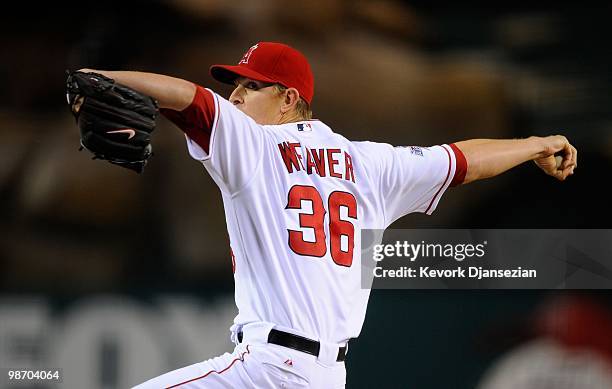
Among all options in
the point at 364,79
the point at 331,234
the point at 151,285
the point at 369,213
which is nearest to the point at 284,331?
the point at 331,234

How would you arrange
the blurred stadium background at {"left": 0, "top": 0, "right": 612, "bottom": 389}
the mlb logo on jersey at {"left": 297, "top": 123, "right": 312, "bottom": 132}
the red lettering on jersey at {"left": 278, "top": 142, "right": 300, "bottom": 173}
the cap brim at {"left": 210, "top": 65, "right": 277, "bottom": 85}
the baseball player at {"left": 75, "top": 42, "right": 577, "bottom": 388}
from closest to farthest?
the baseball player at {"left": 75, "top": 42, "right": 577, "bottom": 388}, the red lettering on jersey at {"left": 278, "top": 142, "right": 300, "bottom": 173}, the mlb logo on jersey at {"left": 297, "top": 123, "right": 312, "bottom": 132}, the cap brim at {"left": 210, "top": 65, "right": 277, "bottom": 85}, the blurred stadium background at {"left": 0, "top": 0, "right": 612, "bottom": 389}

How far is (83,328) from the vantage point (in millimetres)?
3656

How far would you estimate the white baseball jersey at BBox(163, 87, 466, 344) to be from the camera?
1.92 m

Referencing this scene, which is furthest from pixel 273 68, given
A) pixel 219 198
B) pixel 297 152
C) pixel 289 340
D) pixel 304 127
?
pixel 219 198

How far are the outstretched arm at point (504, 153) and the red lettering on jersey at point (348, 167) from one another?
0.37 m

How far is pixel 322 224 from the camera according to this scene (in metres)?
2.05

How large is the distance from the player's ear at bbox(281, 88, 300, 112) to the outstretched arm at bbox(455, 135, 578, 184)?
465 millimetres

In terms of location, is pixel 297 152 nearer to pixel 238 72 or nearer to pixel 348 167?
pixel 348 167

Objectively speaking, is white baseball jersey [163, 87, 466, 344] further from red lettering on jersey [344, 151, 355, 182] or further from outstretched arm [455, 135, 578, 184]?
outstretched arm [455, 135, 578, 184]

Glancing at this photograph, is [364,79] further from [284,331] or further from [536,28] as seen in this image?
[284,331]

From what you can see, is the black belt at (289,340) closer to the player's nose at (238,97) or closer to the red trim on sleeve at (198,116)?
the red trim on sleeve at (198,116)

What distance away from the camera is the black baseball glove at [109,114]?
173cm

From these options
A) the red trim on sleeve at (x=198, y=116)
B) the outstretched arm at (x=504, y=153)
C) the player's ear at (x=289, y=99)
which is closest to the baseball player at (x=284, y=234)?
the red trim on sleeve at (x=198, y=116)

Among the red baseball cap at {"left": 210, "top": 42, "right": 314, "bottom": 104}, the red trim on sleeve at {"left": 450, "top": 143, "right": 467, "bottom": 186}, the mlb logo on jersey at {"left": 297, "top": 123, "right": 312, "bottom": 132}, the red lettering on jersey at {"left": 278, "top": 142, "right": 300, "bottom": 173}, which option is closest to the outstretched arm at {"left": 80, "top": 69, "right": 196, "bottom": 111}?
the red lettering on jersey at {"left": 278, "top": 142, "right": 300, "bottom": 173}
